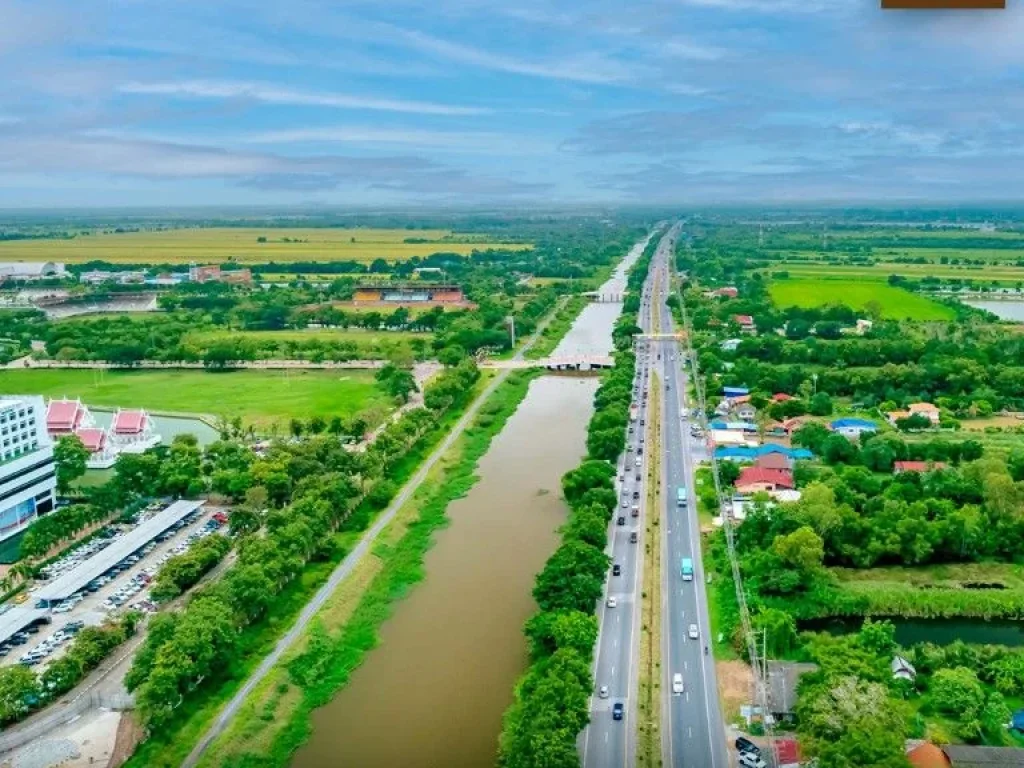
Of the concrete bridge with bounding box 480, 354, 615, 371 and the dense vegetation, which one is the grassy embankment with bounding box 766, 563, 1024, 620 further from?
the concrete bridge with bounding box 480, 354, 615, 371

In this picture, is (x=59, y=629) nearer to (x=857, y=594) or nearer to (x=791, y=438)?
(x=857, y=594)

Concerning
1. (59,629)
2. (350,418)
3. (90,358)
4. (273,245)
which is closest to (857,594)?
(59,629)

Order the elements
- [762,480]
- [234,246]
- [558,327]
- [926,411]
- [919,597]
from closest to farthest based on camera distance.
A: 1. [919,597]
2. [762,480]
3. [926,411]
4. [558,327]
5. [234,246]

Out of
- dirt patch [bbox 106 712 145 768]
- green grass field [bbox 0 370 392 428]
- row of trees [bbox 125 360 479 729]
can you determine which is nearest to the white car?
row of trees [bbox 125 360 479 729]

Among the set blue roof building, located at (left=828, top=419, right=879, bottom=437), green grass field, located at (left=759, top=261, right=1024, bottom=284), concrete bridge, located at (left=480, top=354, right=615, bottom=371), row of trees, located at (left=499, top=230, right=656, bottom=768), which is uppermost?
green grass field, located at (left=759, top=261, right=1024, bottom=284)

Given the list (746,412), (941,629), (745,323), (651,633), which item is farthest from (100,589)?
(745,323)

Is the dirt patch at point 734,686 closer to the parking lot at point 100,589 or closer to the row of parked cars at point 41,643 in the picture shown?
the parking lot at point 100,589

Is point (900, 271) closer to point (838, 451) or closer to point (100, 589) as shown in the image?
point (838, 451)
